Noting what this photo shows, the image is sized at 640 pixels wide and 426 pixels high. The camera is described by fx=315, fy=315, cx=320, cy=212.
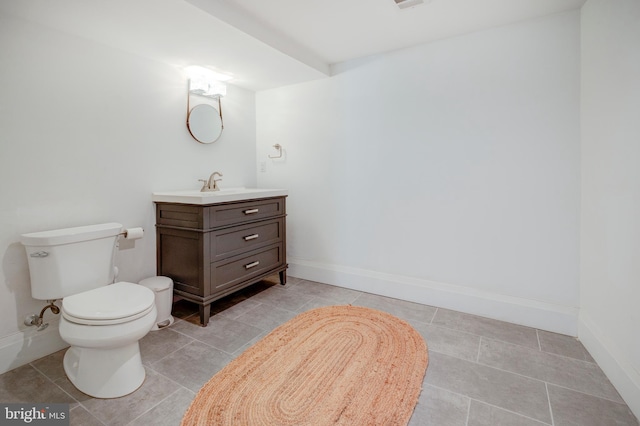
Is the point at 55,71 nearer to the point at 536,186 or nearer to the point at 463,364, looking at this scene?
the point at 463,364

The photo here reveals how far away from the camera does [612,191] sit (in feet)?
5.32

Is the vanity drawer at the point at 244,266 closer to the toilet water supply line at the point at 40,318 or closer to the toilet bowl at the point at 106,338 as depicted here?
the toilet bowl at the point at 106,338

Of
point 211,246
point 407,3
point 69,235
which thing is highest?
point 407,3

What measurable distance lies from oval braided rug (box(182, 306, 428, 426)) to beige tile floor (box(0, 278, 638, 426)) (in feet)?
0.29

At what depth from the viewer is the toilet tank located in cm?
169

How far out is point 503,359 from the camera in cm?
182

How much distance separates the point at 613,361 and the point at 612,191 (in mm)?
858

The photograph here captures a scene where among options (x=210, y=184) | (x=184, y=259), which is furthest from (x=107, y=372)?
(x=210, y=184)

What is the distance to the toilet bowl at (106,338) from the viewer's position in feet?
4.80

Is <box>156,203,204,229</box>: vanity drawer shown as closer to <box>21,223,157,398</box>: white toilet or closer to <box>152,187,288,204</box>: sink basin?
<box>152,187,288,204</box>: sink basin

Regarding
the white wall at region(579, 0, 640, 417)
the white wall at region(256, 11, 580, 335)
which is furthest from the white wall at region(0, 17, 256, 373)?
the white wall at region(579, 0, 640, 417)

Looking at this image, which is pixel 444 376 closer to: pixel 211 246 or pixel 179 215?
pixel 211 246

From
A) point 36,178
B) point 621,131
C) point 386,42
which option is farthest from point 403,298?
point 36,178

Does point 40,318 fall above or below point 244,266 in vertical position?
below
